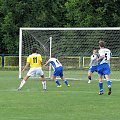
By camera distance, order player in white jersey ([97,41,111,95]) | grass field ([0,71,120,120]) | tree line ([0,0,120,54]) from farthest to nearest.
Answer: tree line ([0,0,120,54])
player in white jersey ([97,41,111,95])
grass field ([0,71,120,120])

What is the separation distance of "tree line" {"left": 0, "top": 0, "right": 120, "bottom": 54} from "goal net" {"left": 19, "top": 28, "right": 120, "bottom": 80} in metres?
10.8

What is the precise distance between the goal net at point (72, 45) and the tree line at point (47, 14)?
10.8m

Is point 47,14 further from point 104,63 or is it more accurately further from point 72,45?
point 104,63

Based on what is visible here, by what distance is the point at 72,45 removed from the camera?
129 ft

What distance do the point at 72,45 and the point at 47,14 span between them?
618 inches

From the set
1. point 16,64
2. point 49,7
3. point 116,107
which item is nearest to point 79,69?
point 16,64

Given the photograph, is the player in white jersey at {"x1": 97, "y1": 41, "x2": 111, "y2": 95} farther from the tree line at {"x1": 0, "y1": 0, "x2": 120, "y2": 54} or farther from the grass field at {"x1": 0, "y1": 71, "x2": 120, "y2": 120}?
the tree line at {"x1": 0, "y1": 0, "x2": 120, "y2": 54}

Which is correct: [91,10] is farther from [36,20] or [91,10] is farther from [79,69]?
[79,69]

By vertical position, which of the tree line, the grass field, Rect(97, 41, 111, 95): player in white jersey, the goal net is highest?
the tree line

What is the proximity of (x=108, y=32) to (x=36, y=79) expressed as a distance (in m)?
8.80

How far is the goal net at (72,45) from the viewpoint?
34500 millimetres

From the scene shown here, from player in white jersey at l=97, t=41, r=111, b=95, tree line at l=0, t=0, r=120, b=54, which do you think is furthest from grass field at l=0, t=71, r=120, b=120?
tree line at l=0, t=0, r=120, b=54

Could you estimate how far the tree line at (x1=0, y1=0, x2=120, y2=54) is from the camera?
51500 millimetres

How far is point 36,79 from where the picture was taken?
3066 cm
